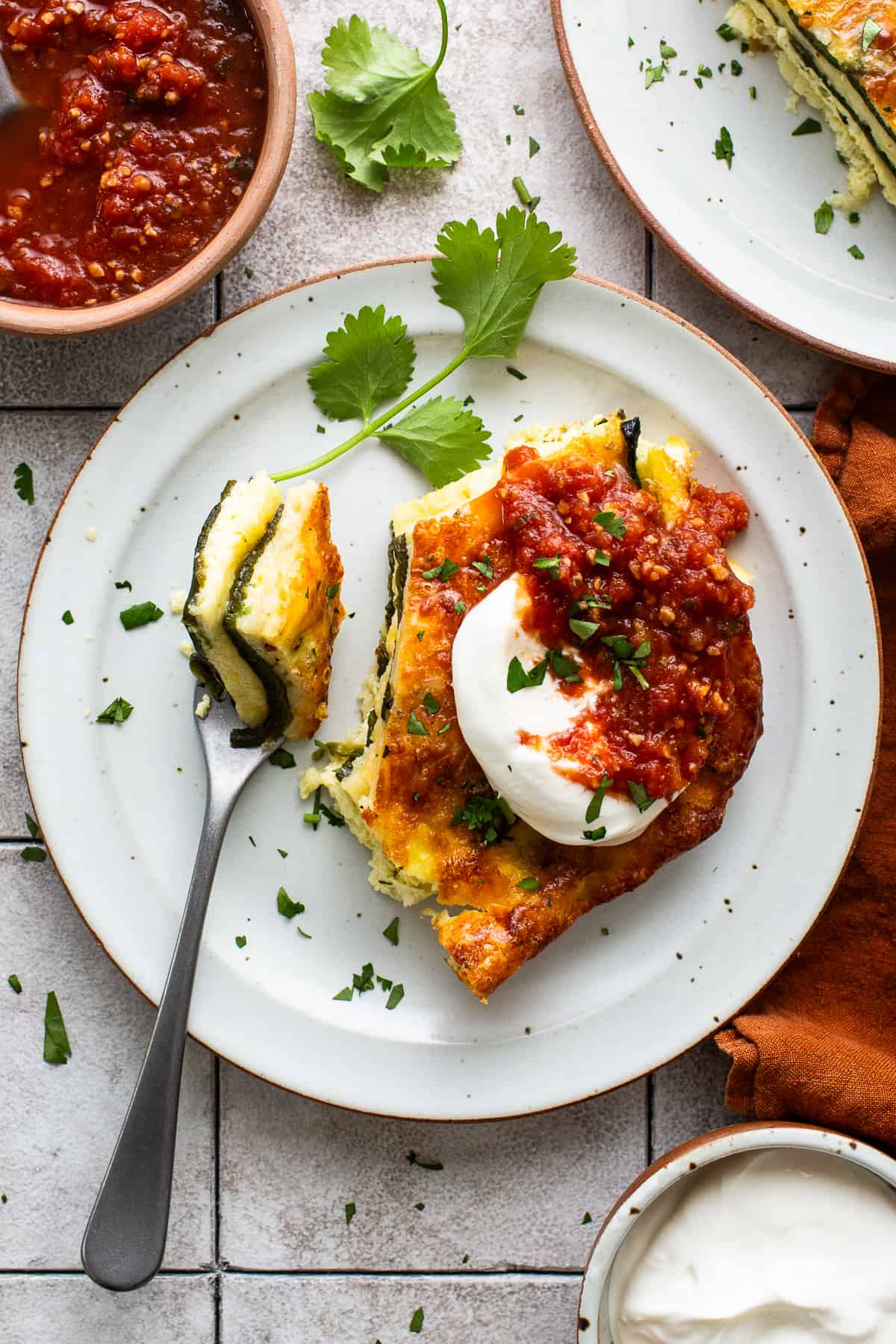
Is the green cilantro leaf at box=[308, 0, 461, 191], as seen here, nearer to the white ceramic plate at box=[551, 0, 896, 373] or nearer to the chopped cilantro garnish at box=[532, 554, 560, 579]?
the white ceramic plate at box=[551, 0, 896, 373]

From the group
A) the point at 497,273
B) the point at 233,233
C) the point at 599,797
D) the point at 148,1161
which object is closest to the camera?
the point at 599,797

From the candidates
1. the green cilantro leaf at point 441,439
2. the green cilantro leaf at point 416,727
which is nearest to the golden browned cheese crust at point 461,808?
the green cilantro leaf at point 416,727

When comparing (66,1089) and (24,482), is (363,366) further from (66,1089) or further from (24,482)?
(66,1089)

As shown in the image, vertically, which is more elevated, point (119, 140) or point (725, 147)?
point (725, 147)

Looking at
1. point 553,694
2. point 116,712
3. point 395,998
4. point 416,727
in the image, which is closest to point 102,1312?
point 395,998

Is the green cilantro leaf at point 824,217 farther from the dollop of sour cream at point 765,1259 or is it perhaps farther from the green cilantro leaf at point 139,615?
the dollop of sour cream at point 765,1259

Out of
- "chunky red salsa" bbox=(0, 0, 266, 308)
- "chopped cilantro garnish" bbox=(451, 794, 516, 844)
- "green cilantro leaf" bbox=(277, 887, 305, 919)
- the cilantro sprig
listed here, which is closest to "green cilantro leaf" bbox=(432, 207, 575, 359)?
the cilantro sprig

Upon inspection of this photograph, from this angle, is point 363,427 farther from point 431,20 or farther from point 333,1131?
point 333,1131
